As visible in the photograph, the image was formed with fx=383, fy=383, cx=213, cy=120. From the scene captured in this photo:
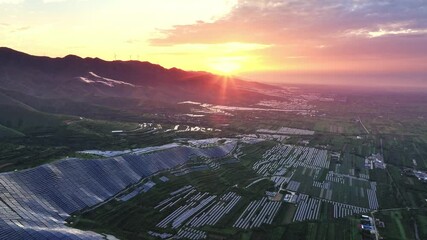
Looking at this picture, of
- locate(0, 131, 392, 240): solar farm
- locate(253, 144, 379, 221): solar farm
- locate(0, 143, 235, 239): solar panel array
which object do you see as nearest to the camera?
locate(0, 143, 235, 239): solar panel array

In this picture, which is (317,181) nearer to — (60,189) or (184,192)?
(184,192)

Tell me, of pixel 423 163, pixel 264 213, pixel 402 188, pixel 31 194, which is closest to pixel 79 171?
pixel 31 194

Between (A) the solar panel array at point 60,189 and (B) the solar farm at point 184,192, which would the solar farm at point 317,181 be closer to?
(B) the solar farm at point 184,192

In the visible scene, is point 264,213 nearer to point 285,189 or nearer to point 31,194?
point 285,189

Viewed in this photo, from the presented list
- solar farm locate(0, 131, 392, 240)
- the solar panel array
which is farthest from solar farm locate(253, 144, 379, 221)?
the solar panel array

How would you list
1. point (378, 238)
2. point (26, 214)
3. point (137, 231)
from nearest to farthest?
point (26, 214), point (137, 231), point (378, 238)

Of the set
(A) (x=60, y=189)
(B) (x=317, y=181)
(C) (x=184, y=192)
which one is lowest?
(B) (x=317, y=181)

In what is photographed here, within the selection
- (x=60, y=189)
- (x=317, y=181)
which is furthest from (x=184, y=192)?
(x=317, y=181)

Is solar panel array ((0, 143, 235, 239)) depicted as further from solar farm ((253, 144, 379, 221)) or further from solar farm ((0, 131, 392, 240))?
solar farm ((253, 144, 379, 221))
